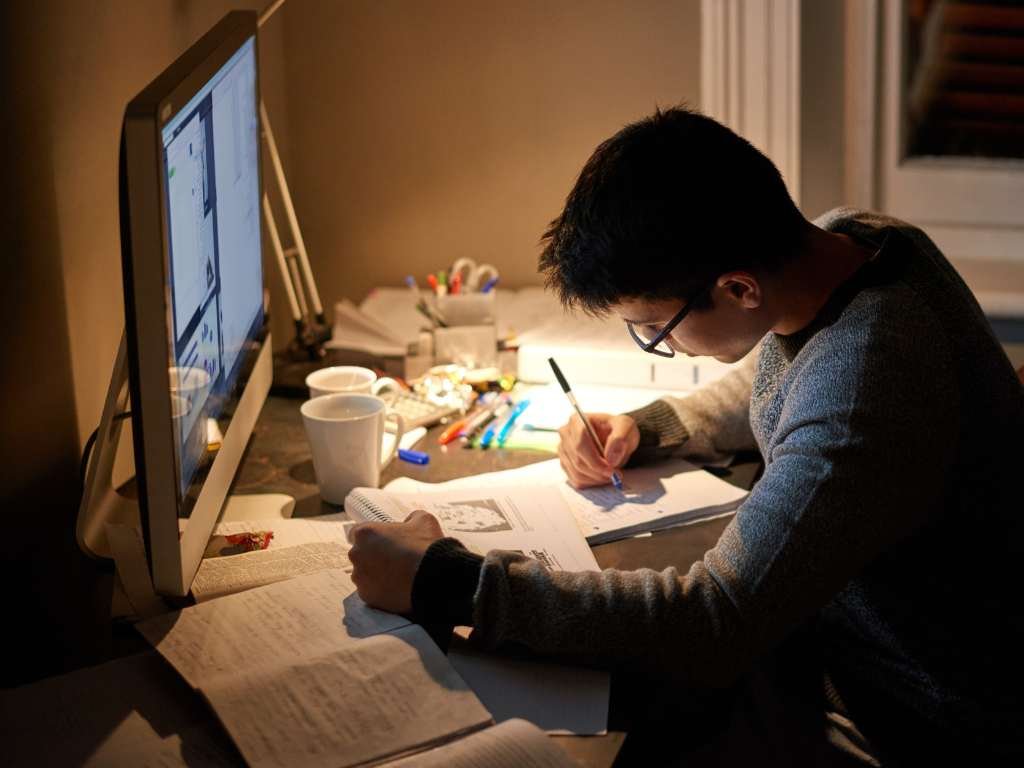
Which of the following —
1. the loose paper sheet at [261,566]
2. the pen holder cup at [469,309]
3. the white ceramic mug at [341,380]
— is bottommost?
the loose paper sheet at [261,566]

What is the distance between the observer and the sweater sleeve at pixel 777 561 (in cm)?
98

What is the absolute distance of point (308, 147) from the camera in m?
2.27

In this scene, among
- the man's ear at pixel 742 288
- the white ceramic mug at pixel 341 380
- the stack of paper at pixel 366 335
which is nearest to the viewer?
the man's ear at pixel 742 288

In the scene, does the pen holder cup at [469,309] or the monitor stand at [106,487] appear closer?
the monitor stand at [106,487]

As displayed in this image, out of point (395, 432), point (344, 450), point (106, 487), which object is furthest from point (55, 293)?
point (395, 432)

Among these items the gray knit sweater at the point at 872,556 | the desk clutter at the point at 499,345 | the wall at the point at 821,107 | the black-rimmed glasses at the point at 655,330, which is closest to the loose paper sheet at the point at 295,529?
the gray knit sweater at the point at 872,556

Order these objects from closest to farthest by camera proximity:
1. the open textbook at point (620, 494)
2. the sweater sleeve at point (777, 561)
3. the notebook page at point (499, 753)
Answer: the notebook page at point (499, 753), the sweater sleeve at point (777, 561), the open textbook at point (620, 494)

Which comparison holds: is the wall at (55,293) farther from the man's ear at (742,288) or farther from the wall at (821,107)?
the wall at (821,107)

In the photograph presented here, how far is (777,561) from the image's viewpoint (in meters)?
0.98

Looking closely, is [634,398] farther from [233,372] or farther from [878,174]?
[878,174]

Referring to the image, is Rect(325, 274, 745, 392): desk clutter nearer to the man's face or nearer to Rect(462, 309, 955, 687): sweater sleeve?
the man's face

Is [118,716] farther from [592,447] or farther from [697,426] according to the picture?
[697,426]

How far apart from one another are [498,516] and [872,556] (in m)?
0.42

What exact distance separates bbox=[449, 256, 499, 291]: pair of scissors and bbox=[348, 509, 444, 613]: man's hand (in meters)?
0.84
